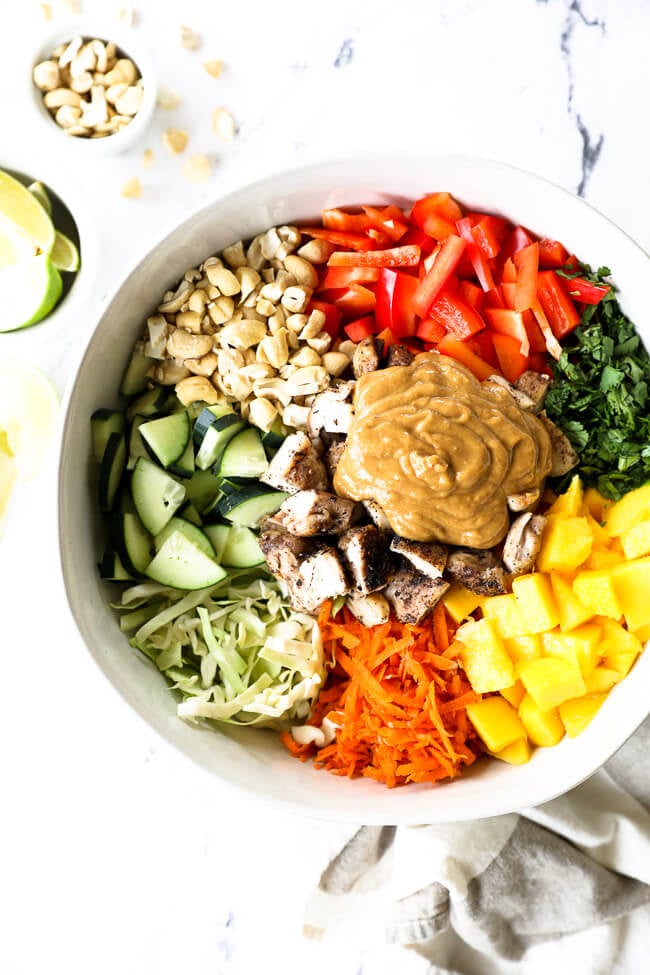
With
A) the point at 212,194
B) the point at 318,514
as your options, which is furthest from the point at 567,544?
the point at 212,194

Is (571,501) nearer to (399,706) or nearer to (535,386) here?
(535,386)

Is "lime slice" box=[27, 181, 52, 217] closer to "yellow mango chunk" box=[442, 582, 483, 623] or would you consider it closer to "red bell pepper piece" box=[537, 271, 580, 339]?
"red bell pepper piece" box=[537, 271, 580, 339]

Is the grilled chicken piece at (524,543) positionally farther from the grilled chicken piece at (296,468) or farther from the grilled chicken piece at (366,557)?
the grilled chicken piece at (296,468)

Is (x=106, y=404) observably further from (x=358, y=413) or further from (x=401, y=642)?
(x=401, y=642)

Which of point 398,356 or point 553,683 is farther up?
point 398,356

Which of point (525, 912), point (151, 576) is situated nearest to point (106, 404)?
point (151, 576)

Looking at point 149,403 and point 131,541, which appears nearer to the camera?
point 131,541
